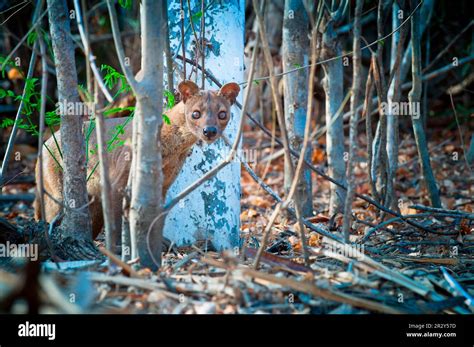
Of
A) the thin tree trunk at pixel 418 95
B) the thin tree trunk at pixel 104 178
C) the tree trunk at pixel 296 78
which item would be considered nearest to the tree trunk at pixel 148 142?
the thin tree trunk at pixel 104 178

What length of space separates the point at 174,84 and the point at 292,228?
1715mm

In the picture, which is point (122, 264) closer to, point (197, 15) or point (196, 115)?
point (196, 115)

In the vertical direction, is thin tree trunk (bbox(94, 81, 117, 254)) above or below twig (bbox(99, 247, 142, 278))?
above

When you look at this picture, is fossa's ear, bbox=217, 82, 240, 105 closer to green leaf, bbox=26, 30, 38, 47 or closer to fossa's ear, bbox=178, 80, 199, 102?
fossa's ear, bbox=178, 80, 199, 102

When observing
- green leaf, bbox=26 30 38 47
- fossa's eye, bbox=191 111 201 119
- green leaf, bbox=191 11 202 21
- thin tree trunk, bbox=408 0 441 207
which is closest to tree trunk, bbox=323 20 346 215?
thin tree trunk, bbox=408 0 441 207

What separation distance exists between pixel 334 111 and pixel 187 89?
2113 millimetres

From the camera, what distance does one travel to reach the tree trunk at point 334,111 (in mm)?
6555

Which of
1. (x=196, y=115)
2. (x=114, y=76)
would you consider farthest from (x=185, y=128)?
(x=114, y=76)

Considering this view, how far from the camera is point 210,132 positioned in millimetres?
5262

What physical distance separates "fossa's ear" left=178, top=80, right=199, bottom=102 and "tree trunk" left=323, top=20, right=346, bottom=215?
1.80 meters

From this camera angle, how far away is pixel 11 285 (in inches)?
135

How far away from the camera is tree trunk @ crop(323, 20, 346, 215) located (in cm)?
655

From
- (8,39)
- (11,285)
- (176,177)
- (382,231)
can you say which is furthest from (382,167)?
(8,39)
